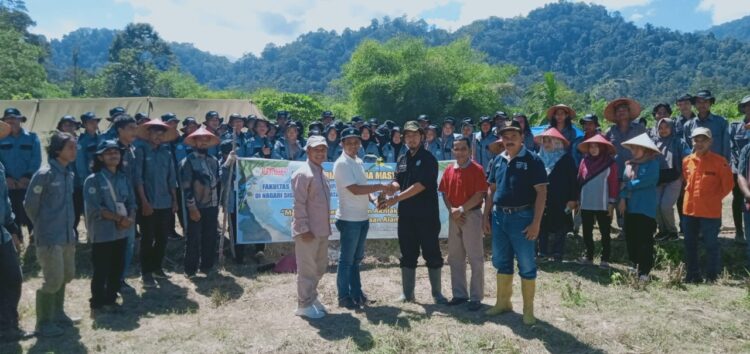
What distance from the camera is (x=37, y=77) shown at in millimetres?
36531

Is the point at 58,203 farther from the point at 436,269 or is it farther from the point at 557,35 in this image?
the point at 557,35

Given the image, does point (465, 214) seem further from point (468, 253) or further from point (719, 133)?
point (719, 133)

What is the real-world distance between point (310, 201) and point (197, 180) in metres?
2.22

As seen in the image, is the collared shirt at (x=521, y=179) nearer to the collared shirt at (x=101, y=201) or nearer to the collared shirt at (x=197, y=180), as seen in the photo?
the collared shirt at (x=197, y=180)

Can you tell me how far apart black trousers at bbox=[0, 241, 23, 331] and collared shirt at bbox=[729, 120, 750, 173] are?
31.6 feet

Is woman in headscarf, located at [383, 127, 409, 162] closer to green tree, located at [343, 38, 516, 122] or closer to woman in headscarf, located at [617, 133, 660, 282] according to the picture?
woman in headscarf, located at [617, 133, 660, 282]

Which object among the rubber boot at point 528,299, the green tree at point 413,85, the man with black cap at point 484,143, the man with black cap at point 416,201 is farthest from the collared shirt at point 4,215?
the green tree at point 413,85

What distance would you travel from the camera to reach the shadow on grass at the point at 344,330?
496 centimetres

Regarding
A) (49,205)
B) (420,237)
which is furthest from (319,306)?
(49,205)

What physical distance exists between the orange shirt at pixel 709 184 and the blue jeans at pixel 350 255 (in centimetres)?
417

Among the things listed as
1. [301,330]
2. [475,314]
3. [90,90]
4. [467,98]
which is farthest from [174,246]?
[90,90]

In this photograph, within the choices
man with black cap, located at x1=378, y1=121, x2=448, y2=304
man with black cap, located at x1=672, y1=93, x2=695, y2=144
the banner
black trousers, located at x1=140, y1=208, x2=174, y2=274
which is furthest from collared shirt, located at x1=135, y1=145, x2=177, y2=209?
man with black cap, located at x1=672, y1=93, x2=695, y2=144

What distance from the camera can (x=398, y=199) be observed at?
5676mm

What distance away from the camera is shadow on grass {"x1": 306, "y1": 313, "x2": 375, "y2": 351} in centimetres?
496
